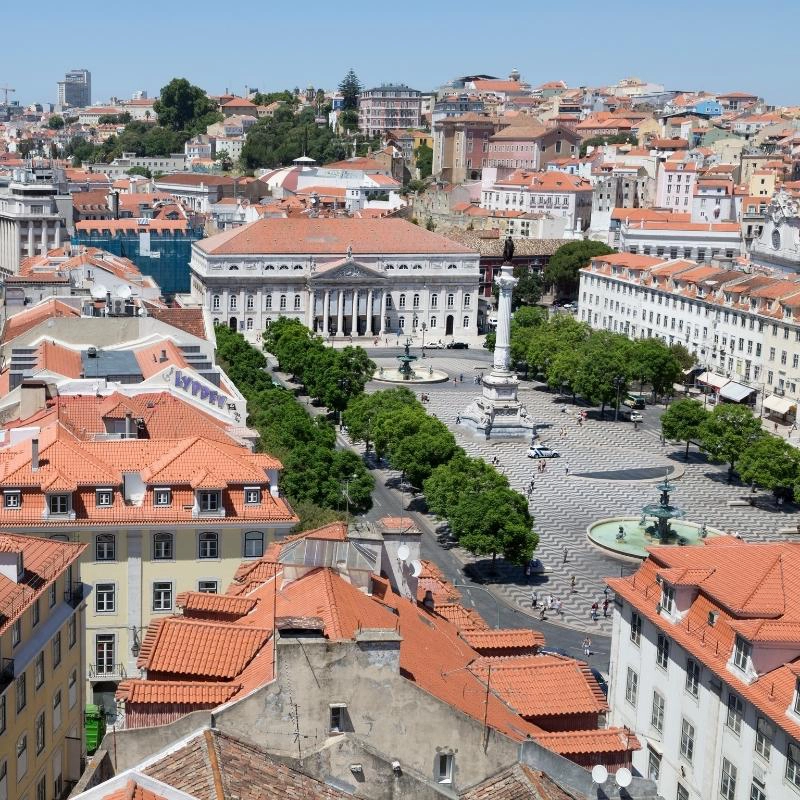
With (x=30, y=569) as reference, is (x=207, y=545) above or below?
below

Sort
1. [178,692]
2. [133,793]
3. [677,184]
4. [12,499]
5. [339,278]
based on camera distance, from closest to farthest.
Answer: [133,793]
[178,692]
[12,499]
[339,278]
[677,184]

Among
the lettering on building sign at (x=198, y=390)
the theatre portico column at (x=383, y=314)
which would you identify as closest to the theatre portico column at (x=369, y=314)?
the theatre portico column at (x=383, y=314)

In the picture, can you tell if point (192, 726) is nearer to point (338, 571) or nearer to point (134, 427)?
point (338, 571)

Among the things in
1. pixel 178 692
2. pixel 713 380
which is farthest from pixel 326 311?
pixel 178 692

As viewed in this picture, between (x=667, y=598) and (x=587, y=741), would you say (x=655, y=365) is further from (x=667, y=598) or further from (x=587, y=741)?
(x=587, y=741)

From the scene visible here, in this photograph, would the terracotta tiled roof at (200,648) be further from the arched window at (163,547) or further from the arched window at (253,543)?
the arched window at (253,543)

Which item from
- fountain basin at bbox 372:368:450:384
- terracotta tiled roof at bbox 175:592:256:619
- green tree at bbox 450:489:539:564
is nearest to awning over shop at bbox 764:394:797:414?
fountain basin at bbox 372:368:450:384
